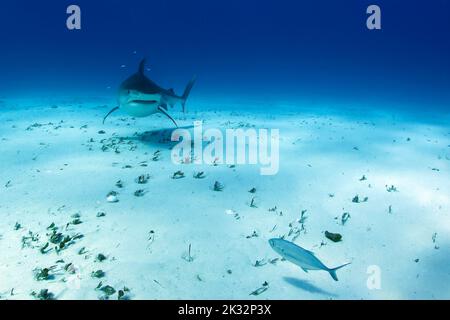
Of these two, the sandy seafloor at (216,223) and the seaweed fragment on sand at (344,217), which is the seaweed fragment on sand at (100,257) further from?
the seaweed fragment on sand at (344,217)

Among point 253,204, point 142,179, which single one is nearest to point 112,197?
point 142,179

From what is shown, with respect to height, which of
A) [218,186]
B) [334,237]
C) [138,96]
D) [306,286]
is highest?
[138,96]

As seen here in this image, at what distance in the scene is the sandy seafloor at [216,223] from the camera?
3451mm

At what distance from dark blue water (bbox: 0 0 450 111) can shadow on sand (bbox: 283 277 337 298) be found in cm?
10967

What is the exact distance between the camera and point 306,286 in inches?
136

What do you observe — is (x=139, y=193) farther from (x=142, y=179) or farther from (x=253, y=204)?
(x=253, y=204)

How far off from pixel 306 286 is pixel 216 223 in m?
1.73

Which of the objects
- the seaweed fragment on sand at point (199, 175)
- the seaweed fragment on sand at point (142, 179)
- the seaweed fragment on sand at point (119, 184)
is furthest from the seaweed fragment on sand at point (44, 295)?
the seaweed fragment on sand at point (199, 175)

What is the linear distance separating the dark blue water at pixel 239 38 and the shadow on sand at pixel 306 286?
110 metres

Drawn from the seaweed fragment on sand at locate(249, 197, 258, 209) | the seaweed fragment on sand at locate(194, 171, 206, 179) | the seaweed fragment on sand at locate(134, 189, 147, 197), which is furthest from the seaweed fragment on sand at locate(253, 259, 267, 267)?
the seaweed fragment on sand at locate(194, 171, 206, 179)

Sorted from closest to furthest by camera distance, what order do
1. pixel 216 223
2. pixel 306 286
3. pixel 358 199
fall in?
1. pixel 306 286
2. pixel 216 223
3. pixel 358 199

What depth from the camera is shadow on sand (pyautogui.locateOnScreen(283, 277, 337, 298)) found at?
133 inches

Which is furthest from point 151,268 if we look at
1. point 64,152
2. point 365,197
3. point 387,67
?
point 387,67

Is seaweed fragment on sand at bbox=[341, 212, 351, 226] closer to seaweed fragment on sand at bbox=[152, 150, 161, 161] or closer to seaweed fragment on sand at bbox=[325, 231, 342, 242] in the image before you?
seaweed fragment on sand at bbox=[325, 231, 342, 242]
